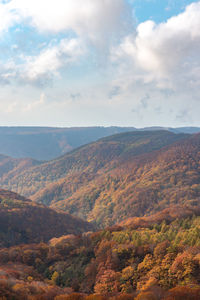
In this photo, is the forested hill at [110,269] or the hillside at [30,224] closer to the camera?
the forested hill at [110,269]

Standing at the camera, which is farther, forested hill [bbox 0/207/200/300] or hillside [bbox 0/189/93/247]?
hillside [bbox 0/189/93/247]

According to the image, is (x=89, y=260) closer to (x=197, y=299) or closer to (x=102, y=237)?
(x=102, y=237)

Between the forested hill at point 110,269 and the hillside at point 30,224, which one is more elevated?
the forested hill at point 110,269

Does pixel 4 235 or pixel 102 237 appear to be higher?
pixel 102 237

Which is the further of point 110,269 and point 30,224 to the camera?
point 30,224

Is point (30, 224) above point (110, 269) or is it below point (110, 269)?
below

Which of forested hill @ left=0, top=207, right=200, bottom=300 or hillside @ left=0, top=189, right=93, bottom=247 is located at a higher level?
forested hill @ left=0, top=207, right=200, bottom=300

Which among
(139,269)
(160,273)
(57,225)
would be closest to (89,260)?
(139,269)

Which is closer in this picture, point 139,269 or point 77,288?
point 139,269
